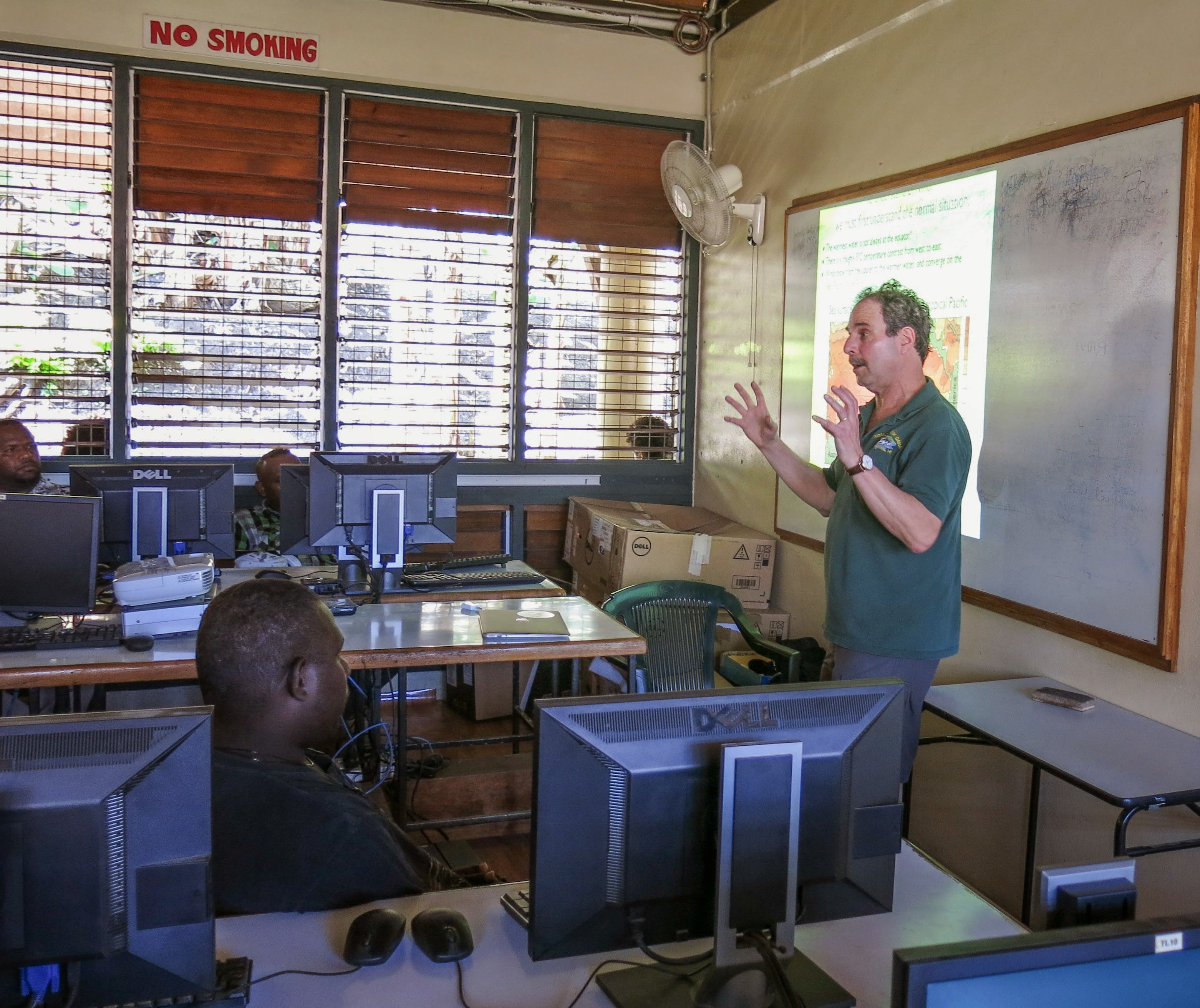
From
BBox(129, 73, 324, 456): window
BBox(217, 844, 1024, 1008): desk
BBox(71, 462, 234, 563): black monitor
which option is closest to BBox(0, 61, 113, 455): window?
BBox(129, 73, 324, 456): window

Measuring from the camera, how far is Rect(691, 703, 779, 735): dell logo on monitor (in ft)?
4.31

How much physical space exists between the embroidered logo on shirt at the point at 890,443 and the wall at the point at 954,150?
0.68 meters

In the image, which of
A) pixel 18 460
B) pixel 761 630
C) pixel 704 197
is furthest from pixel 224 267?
pixel 761 630

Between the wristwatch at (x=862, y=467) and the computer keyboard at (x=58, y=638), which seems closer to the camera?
the wristwatch at (x=862, y=467)

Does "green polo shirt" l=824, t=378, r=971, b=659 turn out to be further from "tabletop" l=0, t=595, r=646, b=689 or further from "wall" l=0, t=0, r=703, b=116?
"wall" l=0, t=0, r=703, b=116

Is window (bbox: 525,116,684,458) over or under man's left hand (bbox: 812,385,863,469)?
over

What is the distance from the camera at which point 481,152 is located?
5098 mm

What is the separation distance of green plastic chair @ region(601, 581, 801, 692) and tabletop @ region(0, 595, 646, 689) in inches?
13.9

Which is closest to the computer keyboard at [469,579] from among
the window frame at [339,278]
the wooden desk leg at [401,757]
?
the wooden desk leg at [401,757]

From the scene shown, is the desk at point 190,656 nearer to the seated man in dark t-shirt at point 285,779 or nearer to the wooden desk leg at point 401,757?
the wooden desk leg at point 401,757

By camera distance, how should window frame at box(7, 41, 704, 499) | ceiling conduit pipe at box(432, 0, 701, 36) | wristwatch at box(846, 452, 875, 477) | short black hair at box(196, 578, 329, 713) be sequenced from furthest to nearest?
1. ceiling conduit pipe at box(432, 0, 701, 36)
2. window frame at box(7, 41, 704, 499)
3. wristwatch at box(846, 452, 875, 477)
4. short black hair at box(196, 578, 329, 713)

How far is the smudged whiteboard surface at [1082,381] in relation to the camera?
2641mm

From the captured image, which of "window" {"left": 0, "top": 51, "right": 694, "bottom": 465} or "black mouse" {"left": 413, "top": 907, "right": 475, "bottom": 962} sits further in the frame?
"window" {"left": 0, "top": 51, "right": 694, "bottom": 465}

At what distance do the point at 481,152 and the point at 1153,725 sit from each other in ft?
12.5
